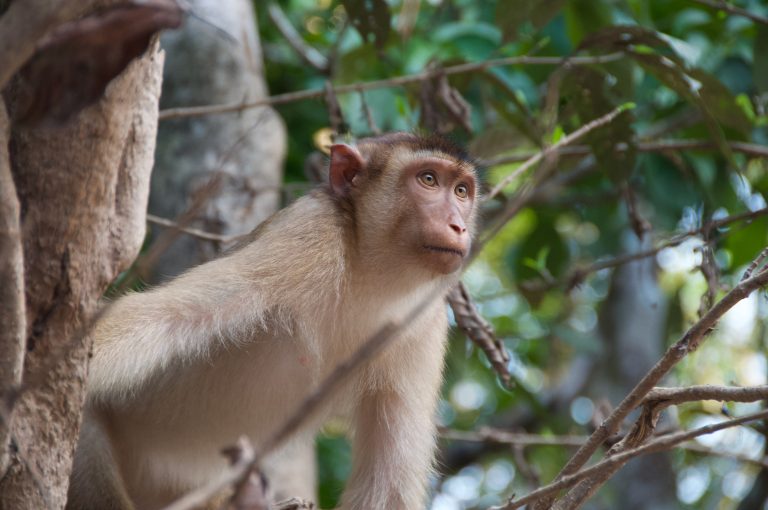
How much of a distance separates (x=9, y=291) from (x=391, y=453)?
A: 2.99 m

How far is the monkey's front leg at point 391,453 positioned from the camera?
5066 mm

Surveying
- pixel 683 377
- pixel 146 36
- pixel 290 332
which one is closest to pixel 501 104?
pixel 290 332

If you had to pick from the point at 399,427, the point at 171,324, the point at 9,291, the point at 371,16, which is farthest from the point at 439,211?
the point at 9,291

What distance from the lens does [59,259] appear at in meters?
3.01

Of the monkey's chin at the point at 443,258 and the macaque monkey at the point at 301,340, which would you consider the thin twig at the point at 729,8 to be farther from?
the monkey's chin at the point at 443,258

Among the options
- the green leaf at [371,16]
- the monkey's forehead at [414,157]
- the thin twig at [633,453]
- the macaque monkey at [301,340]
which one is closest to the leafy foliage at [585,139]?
the green leaf at [371,16]

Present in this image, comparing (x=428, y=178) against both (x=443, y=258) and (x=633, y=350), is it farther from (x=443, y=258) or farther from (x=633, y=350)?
(x=633, y=350)

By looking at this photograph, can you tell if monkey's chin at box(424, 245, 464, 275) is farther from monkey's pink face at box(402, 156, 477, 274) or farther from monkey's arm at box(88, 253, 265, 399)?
monkey's arm at box(88, 253, 265, 399)

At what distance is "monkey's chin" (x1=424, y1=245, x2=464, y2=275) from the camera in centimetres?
475

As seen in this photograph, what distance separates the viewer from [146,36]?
239 centimetres

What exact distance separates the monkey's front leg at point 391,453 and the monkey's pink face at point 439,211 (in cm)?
85

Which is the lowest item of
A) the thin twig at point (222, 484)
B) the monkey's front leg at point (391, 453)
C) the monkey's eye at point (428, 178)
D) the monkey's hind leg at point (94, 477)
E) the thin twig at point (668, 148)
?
the monkey's front leg at point (391, 453)

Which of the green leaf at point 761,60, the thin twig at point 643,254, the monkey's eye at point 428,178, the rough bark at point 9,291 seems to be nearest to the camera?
the rough bark at point 9,291

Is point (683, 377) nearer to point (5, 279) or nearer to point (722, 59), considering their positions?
point (722, 59)
